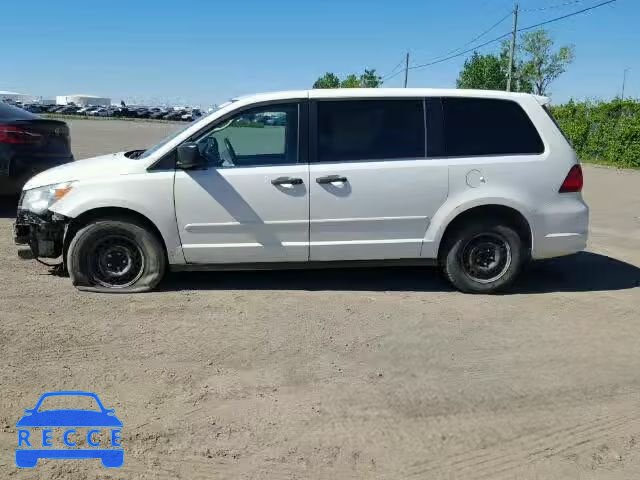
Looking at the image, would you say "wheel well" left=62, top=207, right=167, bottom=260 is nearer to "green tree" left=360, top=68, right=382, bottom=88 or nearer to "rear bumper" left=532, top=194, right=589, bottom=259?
"rear bumper" left=532, top=194, right=589, bottom=259

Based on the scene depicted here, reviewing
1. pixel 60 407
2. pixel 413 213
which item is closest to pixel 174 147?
pixel 413 213

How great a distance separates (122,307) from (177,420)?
6.69ft

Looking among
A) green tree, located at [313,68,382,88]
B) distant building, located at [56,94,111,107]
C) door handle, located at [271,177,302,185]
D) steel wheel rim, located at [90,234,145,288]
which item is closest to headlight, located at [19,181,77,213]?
steel wheel rim, located at [90,234,145,288]

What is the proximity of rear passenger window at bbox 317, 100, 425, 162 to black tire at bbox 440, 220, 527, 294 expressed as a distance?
0.90 metres

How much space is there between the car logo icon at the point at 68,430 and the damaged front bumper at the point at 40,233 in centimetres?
225

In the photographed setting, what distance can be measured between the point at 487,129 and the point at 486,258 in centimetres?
123

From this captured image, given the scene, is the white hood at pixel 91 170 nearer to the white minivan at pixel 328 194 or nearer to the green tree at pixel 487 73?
the white minivan at pixel 328 194

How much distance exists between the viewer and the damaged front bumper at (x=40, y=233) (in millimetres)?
5508

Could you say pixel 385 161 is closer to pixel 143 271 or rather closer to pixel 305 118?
pixel 305 118

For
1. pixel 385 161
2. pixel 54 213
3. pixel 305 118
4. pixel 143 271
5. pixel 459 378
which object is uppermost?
pixel 305 118

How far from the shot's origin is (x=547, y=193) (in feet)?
18.8

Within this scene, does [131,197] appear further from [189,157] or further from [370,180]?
[370,180]

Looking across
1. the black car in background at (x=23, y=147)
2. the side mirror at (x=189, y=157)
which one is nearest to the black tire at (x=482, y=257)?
the side mirror at (x=189, y=157)

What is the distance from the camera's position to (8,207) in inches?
388
